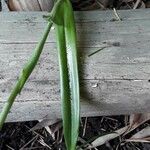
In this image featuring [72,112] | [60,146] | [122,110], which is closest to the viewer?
[72,112]

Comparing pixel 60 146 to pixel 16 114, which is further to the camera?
pixel 60 146

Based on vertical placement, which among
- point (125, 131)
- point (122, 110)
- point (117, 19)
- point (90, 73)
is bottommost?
point (125, 131)

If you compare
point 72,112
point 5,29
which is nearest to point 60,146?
point 72,112

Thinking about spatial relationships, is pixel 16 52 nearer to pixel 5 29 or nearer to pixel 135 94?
pixel 5 29

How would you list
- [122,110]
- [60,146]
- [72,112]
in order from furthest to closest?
[60,146] < [122,110] < [72,112]

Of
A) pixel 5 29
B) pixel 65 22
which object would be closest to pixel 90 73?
pixel 65 22

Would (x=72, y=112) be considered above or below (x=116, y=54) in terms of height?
below

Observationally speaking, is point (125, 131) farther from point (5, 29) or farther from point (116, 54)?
point (5, 29)
